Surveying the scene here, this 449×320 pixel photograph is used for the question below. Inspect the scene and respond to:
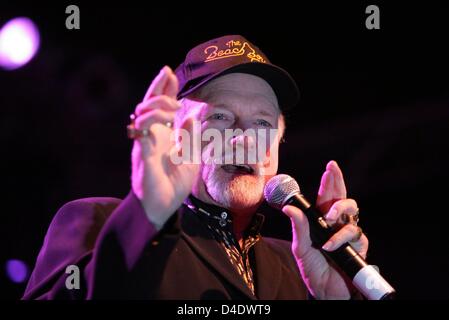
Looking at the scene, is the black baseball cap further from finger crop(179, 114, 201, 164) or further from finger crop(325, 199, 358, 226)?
finger crop(325, 199, 358, 226)

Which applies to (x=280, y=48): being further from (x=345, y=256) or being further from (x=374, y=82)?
(x=345, y=256)

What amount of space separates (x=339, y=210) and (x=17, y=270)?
6.78 feet

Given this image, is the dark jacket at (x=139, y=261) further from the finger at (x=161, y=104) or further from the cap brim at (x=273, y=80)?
the cap brim at (x=273, y=80)

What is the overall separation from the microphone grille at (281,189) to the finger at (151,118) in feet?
1.83

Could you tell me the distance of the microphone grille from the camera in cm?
160

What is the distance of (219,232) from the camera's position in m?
1.73

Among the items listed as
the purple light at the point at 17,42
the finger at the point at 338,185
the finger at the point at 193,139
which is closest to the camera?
the finger at the point at 193,139

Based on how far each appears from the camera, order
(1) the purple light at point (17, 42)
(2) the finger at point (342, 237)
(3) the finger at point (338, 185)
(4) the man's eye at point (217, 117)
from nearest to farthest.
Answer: (2) the finger at point (342, 237) → (3) the finger at point (338, 185) → (4) the man's eye at point (217, 117) → (1) the purple light at point (17, 42)

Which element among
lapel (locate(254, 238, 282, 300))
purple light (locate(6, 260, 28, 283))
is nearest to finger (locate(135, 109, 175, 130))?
lapel (locate(254, 238, 282, 300))

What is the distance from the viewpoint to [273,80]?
1.99m

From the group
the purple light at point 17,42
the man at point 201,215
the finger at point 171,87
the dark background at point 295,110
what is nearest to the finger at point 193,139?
the man at point 201,215

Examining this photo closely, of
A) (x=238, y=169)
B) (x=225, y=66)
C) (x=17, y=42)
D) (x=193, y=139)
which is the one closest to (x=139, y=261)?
(x=193, y=139)

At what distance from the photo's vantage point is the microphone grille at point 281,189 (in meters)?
1.60

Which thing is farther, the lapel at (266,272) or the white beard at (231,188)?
the white beard at (231,188)
